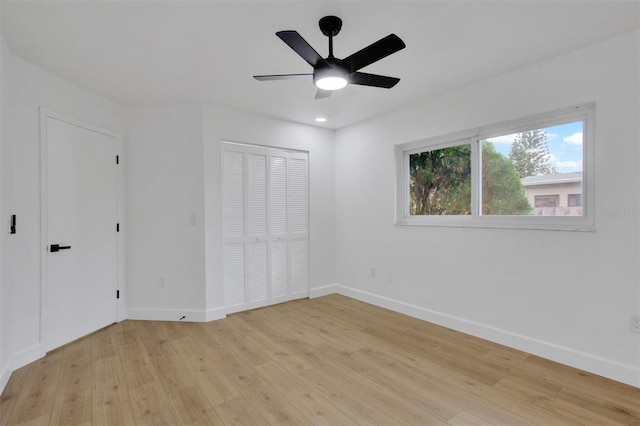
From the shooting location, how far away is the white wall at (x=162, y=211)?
3.54 m

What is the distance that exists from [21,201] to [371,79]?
293 cm

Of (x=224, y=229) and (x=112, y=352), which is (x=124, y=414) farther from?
(x=224, y=229)

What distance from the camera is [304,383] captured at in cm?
223

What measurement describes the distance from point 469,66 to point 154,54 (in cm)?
257

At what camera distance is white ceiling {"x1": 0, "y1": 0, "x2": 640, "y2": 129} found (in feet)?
6.18

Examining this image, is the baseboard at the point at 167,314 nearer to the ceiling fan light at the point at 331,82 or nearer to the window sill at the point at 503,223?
the window sill at the point at 503,223

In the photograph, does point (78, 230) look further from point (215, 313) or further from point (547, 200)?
point (547, 200)

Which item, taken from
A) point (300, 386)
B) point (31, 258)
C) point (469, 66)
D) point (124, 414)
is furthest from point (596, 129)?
point (31, 258)

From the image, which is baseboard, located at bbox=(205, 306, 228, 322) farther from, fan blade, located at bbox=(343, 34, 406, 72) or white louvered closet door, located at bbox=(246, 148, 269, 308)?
fan blade, located at bbox=(343, 34, 406, 72)

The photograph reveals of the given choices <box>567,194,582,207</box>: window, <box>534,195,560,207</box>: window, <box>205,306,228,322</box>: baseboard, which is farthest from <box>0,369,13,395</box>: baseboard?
<box>567,194,582,207</box>: window

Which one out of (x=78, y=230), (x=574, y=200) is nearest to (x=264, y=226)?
(x=78, y=230)

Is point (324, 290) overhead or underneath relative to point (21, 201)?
underneath

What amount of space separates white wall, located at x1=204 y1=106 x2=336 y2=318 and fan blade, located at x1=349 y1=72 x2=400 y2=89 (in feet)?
6.56

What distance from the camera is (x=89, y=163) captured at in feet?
10.3
